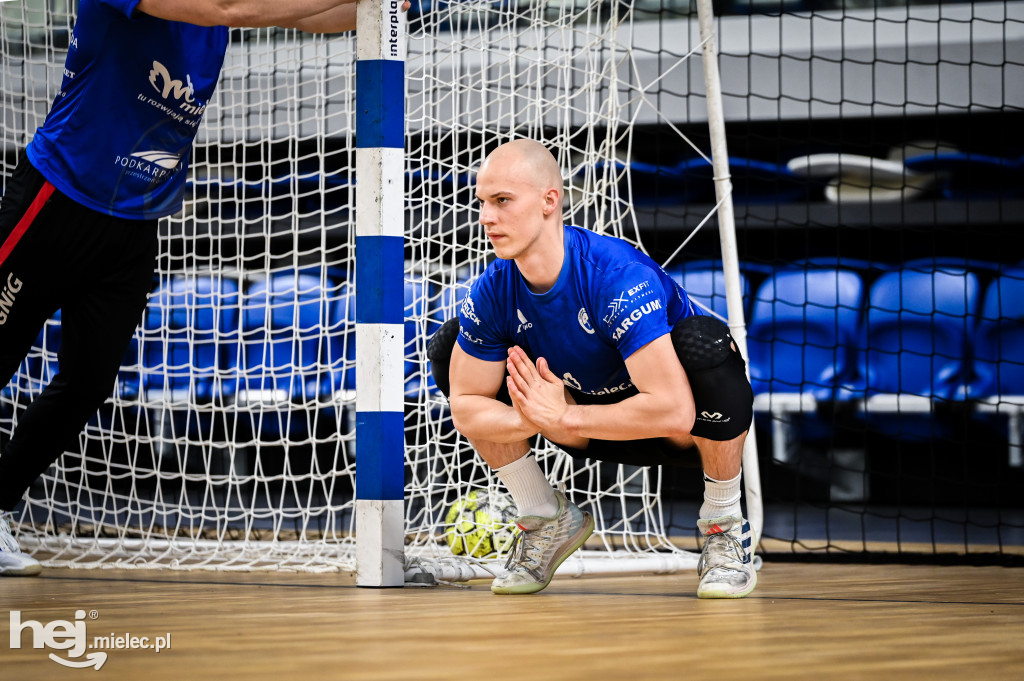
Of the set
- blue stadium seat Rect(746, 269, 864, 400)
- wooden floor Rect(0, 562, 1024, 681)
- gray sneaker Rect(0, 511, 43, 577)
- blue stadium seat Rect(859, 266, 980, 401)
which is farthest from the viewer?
blue stadium seat Rect(746, 269, 864, 400)

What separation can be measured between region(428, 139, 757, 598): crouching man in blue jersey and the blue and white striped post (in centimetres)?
16

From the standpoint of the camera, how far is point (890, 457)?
7027mm

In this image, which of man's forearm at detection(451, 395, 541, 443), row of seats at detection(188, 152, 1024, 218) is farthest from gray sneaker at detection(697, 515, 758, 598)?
row of seats at detection(188, 152, 1024, 218)

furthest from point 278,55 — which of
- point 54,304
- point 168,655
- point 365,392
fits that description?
point 168,655

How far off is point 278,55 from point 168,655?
444 centimetres

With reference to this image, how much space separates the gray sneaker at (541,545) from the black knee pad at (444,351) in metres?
0.36

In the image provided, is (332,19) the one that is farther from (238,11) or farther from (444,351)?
(444,351)

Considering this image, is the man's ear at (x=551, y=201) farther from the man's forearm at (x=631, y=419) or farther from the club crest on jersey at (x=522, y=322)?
the man's forearm at (x=631, y=419)

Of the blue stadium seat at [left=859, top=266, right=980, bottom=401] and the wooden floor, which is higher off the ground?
the blue stadium seat at [left=859, top=266, right=980, bottom=401]

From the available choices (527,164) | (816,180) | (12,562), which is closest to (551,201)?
(527,164)

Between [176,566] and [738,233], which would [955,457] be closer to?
[738,233]

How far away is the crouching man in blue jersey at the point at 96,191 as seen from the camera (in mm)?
2480

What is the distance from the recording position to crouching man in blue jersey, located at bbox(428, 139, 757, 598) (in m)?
2.12

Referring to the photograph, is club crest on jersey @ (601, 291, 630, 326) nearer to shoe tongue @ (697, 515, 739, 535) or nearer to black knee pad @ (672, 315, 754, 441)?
black knee pad @ (672, 315, 754, 441)
